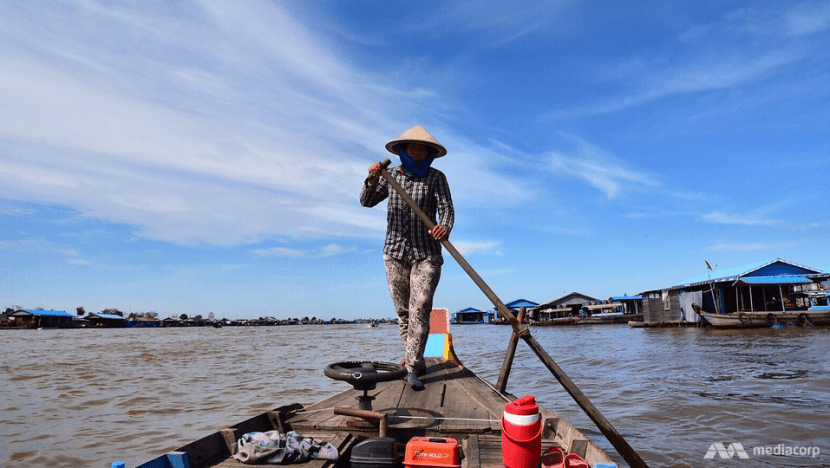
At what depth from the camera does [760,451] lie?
14.6ft

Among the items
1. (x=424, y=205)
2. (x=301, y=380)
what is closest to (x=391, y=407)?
(x=424, y=205)

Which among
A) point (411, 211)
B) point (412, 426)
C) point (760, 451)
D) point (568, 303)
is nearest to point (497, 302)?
point (411, 211)

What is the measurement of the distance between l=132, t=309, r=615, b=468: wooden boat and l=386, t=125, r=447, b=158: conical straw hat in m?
1.92

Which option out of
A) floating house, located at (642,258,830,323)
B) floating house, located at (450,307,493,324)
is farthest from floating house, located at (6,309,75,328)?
floating house, located at (642,258,830,323)

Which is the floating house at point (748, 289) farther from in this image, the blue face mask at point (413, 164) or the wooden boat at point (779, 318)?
the blue face mask at point (413, 164)

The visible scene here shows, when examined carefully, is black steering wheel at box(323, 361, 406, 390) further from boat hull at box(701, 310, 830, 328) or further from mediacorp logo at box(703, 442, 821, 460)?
boat hull at box(701, 310, 830, 328)

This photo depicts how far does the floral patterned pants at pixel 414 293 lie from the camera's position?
394 cm

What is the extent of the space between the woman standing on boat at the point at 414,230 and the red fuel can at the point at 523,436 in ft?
5.73

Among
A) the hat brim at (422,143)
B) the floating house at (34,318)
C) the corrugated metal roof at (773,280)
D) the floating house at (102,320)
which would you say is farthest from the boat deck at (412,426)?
the floating house at (102,320)

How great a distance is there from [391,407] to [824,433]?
4.97 meters

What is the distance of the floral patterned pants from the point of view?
3.94 m

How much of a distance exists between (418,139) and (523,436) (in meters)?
2.55

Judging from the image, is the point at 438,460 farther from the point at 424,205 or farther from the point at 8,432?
the point at 8,432

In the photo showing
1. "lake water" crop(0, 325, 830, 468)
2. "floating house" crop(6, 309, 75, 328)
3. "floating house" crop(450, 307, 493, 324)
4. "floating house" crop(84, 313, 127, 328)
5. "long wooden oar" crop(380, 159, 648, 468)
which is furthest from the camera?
"floating house" crop(450, 307, 493, 324)
